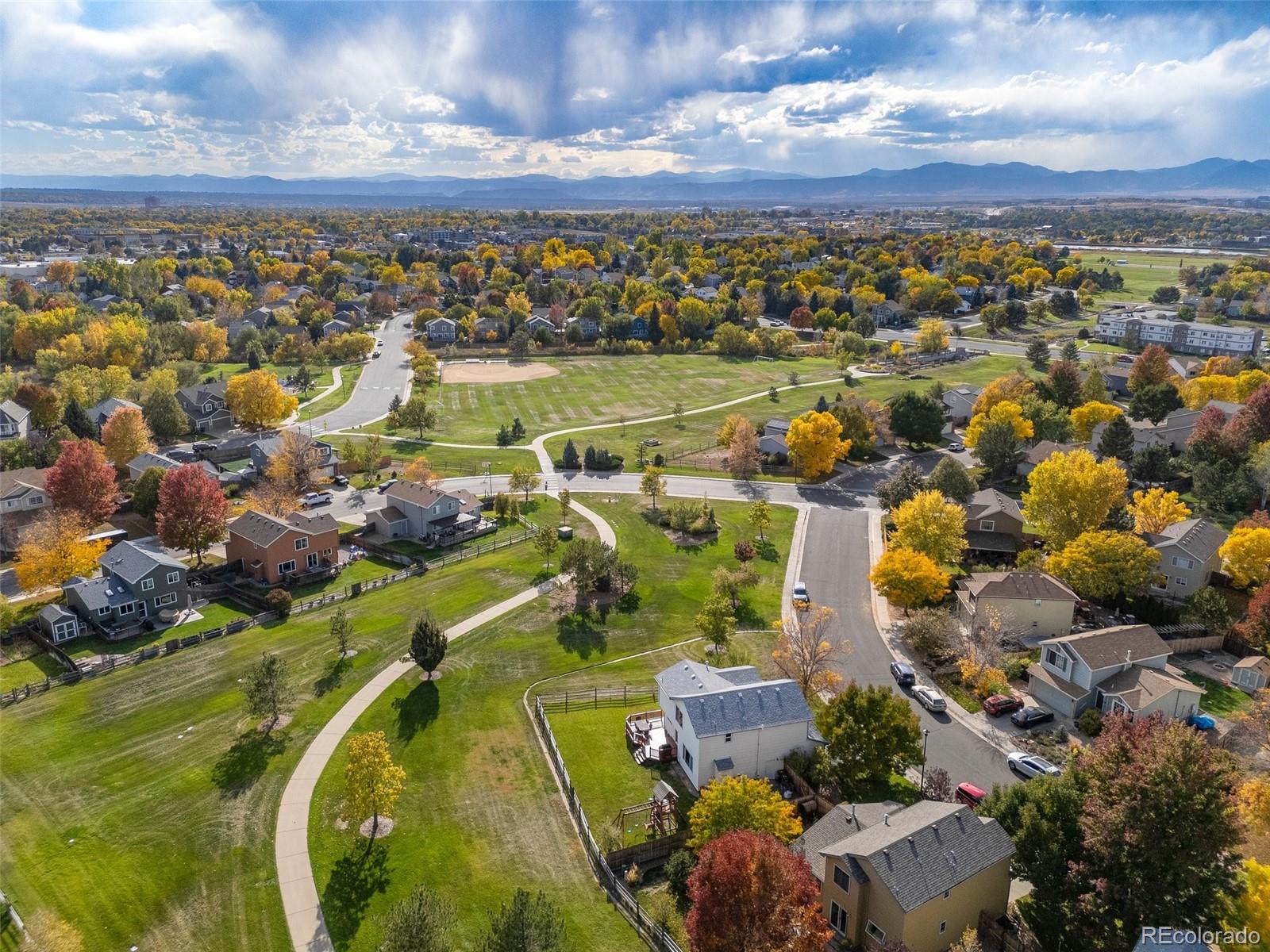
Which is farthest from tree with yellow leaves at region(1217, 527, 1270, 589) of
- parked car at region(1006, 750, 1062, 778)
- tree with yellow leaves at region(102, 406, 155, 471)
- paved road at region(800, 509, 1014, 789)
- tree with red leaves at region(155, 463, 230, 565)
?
tree with yellow leaves at region(102, 406, 155, 471)

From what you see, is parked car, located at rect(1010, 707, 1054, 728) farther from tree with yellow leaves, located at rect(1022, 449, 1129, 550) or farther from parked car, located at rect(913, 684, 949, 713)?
tree with yellow leaves, located at rect(1022, 449, 1129, 550)

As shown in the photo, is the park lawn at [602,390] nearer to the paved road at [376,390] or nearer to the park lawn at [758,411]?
the park lawn at [758,411]

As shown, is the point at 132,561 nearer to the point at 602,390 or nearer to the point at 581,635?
the point at 581,635

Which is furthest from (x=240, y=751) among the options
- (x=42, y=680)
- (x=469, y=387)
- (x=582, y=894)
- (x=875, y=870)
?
(x=469, y=387)

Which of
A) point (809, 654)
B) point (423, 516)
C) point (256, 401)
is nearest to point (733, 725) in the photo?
point (809, 654)

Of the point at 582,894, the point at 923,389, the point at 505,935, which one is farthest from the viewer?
the point at 923,389

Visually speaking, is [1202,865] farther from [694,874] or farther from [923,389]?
[923,389]
